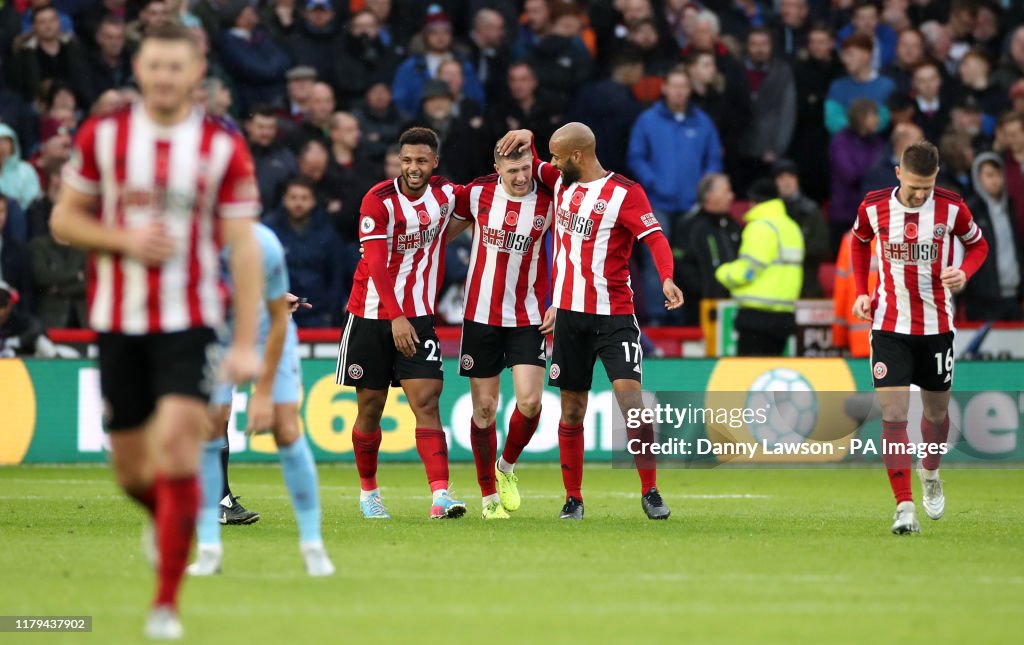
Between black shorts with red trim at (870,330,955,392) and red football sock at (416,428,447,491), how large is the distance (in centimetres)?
283

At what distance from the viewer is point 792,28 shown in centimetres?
2106

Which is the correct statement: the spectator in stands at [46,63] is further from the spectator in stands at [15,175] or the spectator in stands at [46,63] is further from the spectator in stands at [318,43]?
the spectator in stands at [318,43]

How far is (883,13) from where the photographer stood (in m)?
22.1

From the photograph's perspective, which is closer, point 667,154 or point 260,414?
point 260,414

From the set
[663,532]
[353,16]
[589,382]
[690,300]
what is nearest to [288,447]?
[663,532]

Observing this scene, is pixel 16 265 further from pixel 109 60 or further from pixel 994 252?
pixel 994 252

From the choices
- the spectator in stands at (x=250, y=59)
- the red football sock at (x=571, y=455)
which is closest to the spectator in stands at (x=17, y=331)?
the spectator in stands at (x=250, y=59)

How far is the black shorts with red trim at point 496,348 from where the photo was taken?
11.3m

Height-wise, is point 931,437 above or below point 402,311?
below

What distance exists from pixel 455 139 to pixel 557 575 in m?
10.5

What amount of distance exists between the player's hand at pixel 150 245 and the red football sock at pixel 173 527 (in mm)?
804

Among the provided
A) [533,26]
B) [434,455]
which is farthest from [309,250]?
[434,455]

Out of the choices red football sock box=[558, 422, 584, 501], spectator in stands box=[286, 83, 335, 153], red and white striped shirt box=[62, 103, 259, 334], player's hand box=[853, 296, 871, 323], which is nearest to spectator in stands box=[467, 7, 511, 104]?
spectator in stands box=[286, 83, 335, 153]

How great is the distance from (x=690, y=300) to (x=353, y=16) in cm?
508
